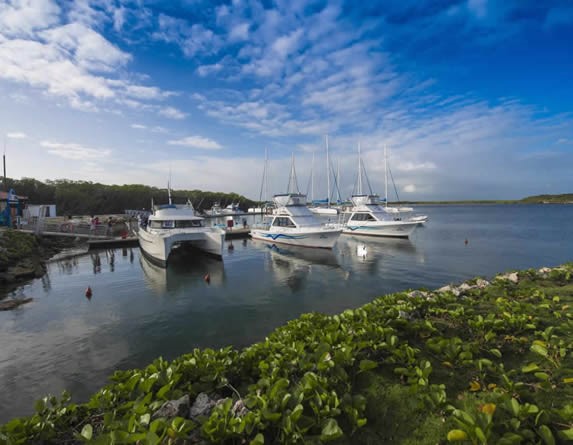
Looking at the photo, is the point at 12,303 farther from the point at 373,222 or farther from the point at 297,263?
the point at 373,222

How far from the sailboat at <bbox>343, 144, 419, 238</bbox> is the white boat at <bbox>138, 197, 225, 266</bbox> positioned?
1866 cm

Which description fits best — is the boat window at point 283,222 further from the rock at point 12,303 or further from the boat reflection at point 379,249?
the rock at point 12,303

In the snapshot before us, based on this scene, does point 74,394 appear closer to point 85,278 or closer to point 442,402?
point 442,402

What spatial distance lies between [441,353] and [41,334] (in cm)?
1056

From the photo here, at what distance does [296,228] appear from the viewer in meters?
23.2

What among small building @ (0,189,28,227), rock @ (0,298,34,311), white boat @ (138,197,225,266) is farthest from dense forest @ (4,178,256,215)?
rock @ (0,298,34,311)

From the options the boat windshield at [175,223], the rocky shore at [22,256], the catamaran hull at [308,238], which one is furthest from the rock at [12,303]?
the catamaran hull at [308,238]

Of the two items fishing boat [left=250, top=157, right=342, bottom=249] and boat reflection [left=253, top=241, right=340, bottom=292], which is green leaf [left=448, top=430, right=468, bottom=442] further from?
fishing boat [left=250, top=157, right=342, bottom=249]

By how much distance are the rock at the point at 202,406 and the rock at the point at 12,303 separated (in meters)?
11.7

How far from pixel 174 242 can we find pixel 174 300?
673cm

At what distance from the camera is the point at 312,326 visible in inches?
180

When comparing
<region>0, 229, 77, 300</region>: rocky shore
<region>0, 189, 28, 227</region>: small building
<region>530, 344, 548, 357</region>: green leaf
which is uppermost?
<region>0, 189, 28, 227</region>: small building

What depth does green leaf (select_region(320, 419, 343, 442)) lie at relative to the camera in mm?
2228

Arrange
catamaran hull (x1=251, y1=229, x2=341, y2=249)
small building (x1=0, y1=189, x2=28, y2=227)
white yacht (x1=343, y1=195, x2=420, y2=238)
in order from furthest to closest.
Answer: white yacht (x1=343, y1=195, x2=420, y2=238) < small building (x1=0, y1=189, x2=28, y2=227) < catamaran hull (x1=251, y1=229, x2=341, y2=249)
